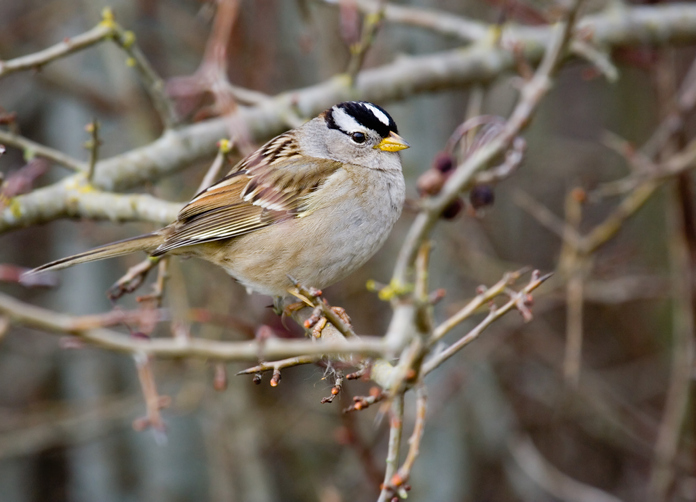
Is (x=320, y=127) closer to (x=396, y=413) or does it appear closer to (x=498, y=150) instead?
(x=498, y=150)

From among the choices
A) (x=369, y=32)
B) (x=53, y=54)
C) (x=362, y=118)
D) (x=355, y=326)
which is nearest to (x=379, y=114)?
(x=362, y=118)

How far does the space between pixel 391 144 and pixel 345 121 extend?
0.25 meters

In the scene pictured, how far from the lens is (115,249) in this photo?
9.80 ft

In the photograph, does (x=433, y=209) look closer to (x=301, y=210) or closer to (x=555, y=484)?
(x=301, y=210)

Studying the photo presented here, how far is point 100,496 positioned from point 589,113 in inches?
234

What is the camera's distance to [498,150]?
6.41 feet

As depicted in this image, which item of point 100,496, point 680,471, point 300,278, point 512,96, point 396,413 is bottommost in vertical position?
point 396,413

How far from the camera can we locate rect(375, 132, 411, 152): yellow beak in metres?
3.37

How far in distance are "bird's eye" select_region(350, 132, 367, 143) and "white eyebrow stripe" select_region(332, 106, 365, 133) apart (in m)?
0.02

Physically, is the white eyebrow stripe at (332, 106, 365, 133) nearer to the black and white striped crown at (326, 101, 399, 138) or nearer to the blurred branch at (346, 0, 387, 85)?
the black and white striped crown at (326, 101, 399, 138)

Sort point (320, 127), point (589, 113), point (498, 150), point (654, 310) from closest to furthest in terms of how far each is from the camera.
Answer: point (498, 150) < point (320, 127) < point (654, 310) < point (589, 113)

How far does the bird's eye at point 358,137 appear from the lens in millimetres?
3418

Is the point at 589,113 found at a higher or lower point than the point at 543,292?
higher

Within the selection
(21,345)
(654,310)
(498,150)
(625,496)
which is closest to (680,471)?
(625,496)
